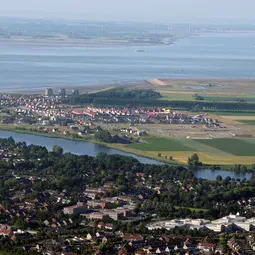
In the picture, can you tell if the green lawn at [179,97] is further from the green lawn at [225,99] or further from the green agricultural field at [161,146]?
the green agricultural field at [161,146]

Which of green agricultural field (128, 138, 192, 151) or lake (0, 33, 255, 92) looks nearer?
green agricultural field (128, 138, 192, 151)

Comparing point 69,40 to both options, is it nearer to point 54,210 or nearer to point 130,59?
point 130,59

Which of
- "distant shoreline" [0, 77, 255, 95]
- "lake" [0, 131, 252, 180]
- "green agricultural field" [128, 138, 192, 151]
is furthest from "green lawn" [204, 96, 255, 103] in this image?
"lake" [0, 131, 252, 180]

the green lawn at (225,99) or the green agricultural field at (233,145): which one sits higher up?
the green lawn at (225,99)

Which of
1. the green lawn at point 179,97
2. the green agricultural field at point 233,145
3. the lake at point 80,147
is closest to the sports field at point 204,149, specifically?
the green agricultural field at point 233,145

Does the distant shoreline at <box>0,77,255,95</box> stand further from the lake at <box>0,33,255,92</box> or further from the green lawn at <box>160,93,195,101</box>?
the green lawn at <box>160,93,195,101</box>

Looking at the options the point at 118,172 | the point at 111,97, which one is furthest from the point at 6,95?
the point at 118,172

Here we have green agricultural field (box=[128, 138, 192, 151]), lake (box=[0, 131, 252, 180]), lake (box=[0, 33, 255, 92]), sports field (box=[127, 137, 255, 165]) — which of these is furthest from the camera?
lake (box=[0, 33, 255, 92])

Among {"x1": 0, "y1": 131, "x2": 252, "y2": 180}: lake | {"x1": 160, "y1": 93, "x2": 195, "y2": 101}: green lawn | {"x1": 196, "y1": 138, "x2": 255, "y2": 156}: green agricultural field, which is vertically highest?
{"x1": 160, "y1": 93, "x2": 195, "y2": 101}: green lawn
